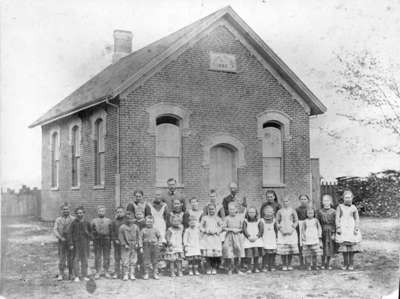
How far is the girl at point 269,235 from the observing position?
11.0 m

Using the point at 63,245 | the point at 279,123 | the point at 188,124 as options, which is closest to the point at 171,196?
the point at 188,124

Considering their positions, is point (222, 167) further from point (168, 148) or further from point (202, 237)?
point (202, 237)

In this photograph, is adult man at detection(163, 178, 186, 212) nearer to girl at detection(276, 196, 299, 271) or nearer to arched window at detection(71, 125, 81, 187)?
girl at detection(276, 196, 299, 271)

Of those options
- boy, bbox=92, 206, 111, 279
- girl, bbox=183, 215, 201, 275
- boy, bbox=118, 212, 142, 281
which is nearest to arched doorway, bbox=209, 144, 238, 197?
girl, bbox=183, 215, 201, 275

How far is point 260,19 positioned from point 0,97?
18.4 ft

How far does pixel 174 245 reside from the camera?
10500mm

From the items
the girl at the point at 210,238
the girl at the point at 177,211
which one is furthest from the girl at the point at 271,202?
the girl at the point at 177,211

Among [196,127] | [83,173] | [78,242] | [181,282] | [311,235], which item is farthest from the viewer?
[196,127]

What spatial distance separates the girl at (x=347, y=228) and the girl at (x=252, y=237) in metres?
1.74

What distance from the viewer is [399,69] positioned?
12289mm

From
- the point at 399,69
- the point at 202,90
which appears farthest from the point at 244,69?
the point at 399,69

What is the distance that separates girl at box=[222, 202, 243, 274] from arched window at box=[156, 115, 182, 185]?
2690mm

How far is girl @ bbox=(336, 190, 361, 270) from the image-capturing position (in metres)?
11.3

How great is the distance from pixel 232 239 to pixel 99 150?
4.35m
